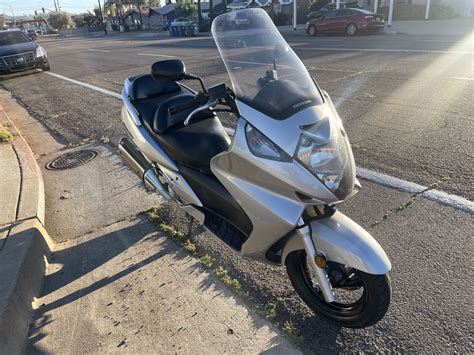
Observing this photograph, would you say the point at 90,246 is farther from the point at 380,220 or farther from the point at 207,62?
the point at 207,62

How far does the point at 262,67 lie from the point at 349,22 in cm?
2132

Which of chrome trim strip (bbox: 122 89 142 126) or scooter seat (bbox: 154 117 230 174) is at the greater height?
chrome trim strip (bbox: 122 89 142 126)

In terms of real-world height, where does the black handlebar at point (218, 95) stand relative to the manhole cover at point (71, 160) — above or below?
above

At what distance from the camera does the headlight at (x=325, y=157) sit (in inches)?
83.0

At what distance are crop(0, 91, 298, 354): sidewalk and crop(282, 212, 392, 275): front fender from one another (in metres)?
0.66

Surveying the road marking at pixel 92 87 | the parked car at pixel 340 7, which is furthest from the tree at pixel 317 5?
the road marking at pixel 92 87

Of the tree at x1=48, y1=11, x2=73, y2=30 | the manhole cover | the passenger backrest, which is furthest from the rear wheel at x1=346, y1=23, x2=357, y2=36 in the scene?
the tree at x1=48, y1=11, x2=73, y2=30

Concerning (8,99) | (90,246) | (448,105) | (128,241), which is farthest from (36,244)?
(8,99)

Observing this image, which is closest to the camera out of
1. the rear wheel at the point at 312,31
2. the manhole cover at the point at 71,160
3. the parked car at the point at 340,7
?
the manhole cover at the point at 71,160

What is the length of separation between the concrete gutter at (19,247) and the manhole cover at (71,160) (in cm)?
41

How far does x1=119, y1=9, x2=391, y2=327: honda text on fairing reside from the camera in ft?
7.03

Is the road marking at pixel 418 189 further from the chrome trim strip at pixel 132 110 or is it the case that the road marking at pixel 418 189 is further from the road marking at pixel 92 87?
the road marking at pixel 92 87

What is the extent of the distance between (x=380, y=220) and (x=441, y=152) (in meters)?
1.84

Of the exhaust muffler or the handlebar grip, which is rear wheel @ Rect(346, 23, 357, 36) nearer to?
the exhaust muffler
